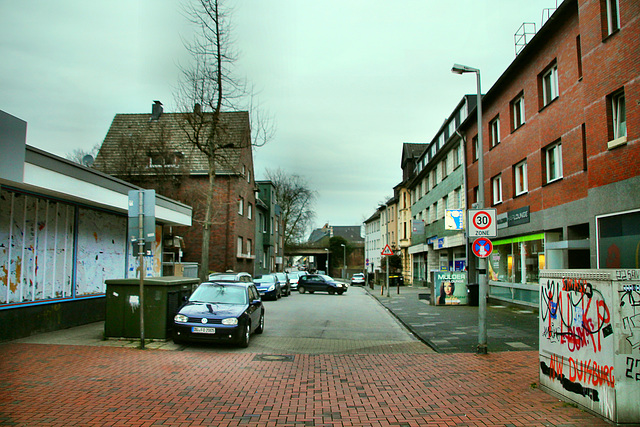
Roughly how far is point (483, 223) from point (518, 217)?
32.4 ft

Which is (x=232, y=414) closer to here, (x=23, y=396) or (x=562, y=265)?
(x=23, y=396)

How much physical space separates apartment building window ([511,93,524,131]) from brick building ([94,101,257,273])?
15.3 metres

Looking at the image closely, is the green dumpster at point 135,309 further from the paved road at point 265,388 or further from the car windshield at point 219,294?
the car windshield at point 219,294

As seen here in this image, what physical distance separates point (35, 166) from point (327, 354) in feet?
23.7

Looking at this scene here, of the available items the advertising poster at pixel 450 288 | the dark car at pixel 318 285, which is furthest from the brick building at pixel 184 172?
the advertising poster at pixel 450 288

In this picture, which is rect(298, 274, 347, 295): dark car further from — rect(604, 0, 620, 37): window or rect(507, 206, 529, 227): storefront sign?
rect(604, 0, 620, 37): window

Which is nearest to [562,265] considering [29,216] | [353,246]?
[29,216]

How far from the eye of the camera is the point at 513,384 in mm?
7016

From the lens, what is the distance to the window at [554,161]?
15.9m

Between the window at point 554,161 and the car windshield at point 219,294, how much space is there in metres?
Result: 11.0

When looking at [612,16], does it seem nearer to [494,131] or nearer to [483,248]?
[483,248]

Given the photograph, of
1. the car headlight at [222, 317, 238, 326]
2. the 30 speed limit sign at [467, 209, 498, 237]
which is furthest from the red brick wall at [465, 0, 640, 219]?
the car headlight at [222, 317, 238, 326]

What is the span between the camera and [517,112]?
782 inches

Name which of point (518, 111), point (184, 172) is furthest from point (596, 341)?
point (184, 172)
